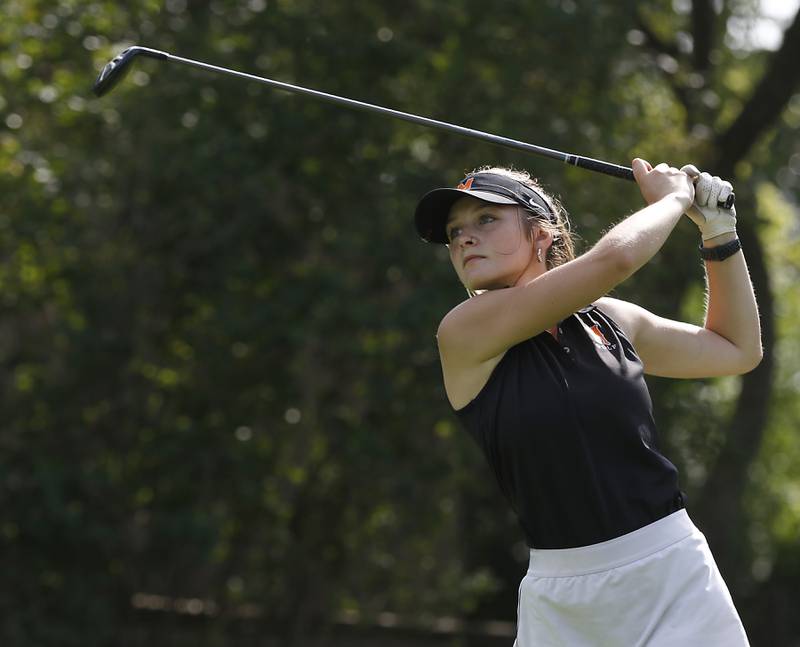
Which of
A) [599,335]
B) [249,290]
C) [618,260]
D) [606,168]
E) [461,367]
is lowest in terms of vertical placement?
[249,290]

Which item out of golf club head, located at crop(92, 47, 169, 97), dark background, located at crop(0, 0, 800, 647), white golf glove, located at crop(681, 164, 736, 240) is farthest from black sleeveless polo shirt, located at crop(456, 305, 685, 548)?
dark background, located at crop(0, 0, 800, 647)

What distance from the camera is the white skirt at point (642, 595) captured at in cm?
270

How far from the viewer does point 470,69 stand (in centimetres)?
887

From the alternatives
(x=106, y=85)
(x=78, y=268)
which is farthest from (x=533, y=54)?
(x=106, y=85)

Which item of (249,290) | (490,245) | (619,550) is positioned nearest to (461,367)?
(490,245)

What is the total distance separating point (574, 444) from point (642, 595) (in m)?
→ 0.35

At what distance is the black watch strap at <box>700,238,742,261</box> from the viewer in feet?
10.6

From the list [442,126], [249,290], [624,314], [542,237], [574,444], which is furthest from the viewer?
[249,290]

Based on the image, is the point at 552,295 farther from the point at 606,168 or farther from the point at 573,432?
the point at 606,168

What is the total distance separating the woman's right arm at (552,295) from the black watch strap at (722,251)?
1.04 ft

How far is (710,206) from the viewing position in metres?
3.18

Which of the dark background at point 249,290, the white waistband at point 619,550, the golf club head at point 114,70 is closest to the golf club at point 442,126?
the golf club head at point 114,70

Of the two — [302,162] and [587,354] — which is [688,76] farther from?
[587,354]

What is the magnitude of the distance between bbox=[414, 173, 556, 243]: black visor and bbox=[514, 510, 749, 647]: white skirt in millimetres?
774
